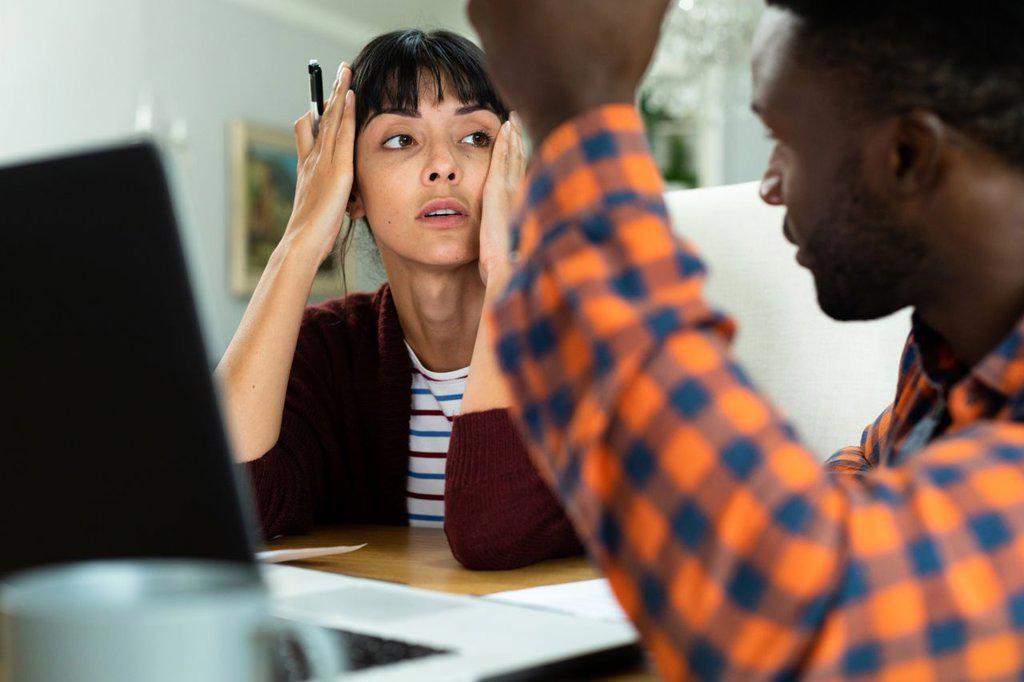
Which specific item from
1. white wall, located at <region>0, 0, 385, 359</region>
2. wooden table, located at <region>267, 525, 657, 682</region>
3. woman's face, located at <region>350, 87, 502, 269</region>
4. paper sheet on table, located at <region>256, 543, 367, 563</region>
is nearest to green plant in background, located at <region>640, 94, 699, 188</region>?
white wall, located at <region>0, 0, 385, 359</region>

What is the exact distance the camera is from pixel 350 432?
140 cm

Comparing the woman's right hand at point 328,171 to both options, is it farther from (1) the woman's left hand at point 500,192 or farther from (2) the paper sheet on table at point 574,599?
(2) the paper sheet on table at point 574,599

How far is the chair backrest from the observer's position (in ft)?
4.25

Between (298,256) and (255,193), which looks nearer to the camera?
(298,256)

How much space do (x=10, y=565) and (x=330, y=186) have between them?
1.01m

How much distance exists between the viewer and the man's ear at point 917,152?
1.81 feet

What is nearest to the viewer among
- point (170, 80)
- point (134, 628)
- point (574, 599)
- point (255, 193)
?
point (134, 628)

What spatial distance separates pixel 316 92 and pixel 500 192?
287 millimetres

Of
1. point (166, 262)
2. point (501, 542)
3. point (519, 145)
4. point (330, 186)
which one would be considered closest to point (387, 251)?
point (330, 186)

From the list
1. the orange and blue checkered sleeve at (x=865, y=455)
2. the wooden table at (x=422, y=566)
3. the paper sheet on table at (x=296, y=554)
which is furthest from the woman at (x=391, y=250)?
the orange and blue checkered sleeve at (x=865, y=455)

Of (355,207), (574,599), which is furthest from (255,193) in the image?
(574,599)

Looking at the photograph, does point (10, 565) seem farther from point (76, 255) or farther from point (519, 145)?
point (519, 145)

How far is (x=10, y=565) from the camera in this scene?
44 centimetres

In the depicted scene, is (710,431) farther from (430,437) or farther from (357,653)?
(430,437)
